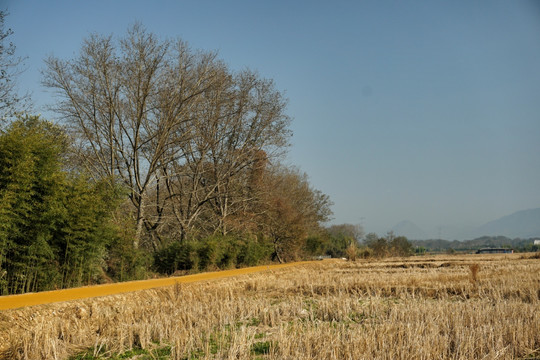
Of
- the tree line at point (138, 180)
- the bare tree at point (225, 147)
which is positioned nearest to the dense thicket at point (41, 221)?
the tree line at point (138, 180)

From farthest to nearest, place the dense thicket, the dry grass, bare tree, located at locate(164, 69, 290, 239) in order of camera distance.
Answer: bare tree, located at locate(164, 69, 290, 239)
the dense thicket
the dry grass

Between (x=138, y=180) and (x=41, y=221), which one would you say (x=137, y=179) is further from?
(x=41, y=221)

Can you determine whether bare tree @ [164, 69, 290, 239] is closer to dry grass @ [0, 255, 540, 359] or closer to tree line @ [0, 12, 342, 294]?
tree line @ [0, 12, 342, 294]

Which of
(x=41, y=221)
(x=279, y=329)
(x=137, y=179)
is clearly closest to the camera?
(x=279, y=329)

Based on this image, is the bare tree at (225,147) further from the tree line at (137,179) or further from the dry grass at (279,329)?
the dry grass at (279,329)

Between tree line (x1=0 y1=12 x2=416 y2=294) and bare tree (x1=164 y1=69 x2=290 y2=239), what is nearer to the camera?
tree line (x1=0 y1=12 x2=416 y2=294)

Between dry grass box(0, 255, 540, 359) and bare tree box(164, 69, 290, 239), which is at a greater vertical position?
bare tree box(164, 69, 290, 239)

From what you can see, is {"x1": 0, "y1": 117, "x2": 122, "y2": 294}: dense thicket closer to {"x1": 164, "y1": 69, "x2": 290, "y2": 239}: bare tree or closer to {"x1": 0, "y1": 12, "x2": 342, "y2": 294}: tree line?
{"x1": 0, "y1": 12, "x2": 342, "y2": 294}: tree line

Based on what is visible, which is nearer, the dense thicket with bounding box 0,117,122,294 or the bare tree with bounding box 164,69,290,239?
the dense thicket with bounding box 0,117,122,294

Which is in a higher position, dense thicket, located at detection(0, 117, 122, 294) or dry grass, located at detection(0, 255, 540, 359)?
dense thicket, located at detection(0, 117, 122, 294)

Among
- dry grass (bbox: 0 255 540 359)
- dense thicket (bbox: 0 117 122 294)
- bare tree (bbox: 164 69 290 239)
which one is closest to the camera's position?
dry grass (bbox: 0 255 540 359)

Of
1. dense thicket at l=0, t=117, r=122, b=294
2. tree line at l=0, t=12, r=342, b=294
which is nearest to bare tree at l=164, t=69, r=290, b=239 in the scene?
tree line at l=0, t=12, r=342, b=294

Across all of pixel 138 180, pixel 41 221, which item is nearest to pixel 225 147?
pixel 138 180

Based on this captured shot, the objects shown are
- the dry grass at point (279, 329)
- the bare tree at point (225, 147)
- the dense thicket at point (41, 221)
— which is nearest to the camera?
the dry grass at point (279, 329)
